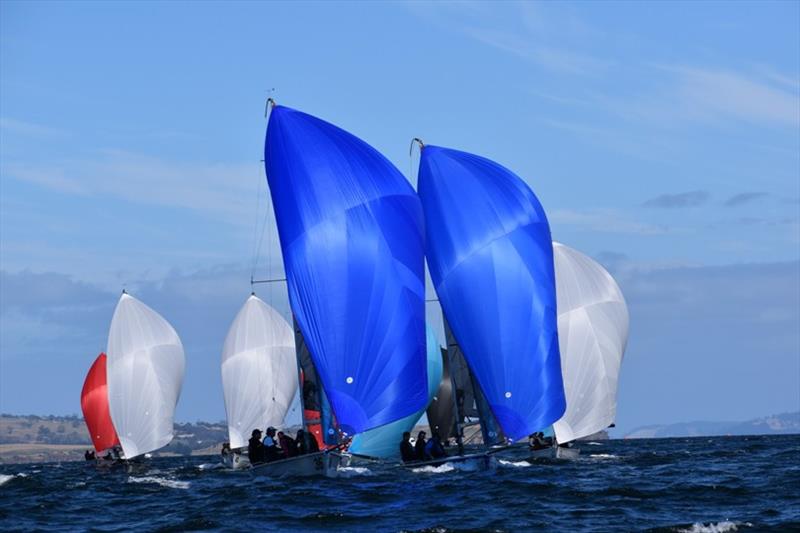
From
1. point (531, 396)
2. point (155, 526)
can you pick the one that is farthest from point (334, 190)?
point (155, 526)

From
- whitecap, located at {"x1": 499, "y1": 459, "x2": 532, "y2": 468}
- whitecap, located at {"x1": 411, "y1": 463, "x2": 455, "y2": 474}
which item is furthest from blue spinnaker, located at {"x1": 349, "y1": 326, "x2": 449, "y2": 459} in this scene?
whitecap, located at {"x1": 499, "y1": 459, "x2": 532, "y2": 468}

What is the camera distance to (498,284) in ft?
157

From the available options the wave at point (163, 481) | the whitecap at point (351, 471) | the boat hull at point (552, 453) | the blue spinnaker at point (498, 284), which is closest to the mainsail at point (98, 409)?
the wave at point (163, 481)

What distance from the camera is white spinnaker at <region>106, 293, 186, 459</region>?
76688 millimetres

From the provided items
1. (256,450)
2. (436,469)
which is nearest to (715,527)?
(436,469)

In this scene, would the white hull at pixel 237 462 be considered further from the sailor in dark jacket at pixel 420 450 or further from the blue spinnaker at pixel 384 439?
the sailor in dark jacket at pixel 420 450

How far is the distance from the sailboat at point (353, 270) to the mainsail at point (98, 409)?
1692 inches

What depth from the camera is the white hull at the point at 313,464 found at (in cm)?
4856

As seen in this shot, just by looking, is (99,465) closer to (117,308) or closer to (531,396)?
(117,308)

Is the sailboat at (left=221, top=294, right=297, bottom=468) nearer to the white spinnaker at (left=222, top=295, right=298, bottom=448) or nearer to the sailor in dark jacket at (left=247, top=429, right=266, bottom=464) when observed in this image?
the white spinnaker at (left=222, top=295, right=298, bottom=448)

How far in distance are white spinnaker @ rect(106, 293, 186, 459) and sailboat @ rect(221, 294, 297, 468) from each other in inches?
159

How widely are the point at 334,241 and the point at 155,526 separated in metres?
13.7

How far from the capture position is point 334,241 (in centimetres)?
4759

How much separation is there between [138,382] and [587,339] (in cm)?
2538
